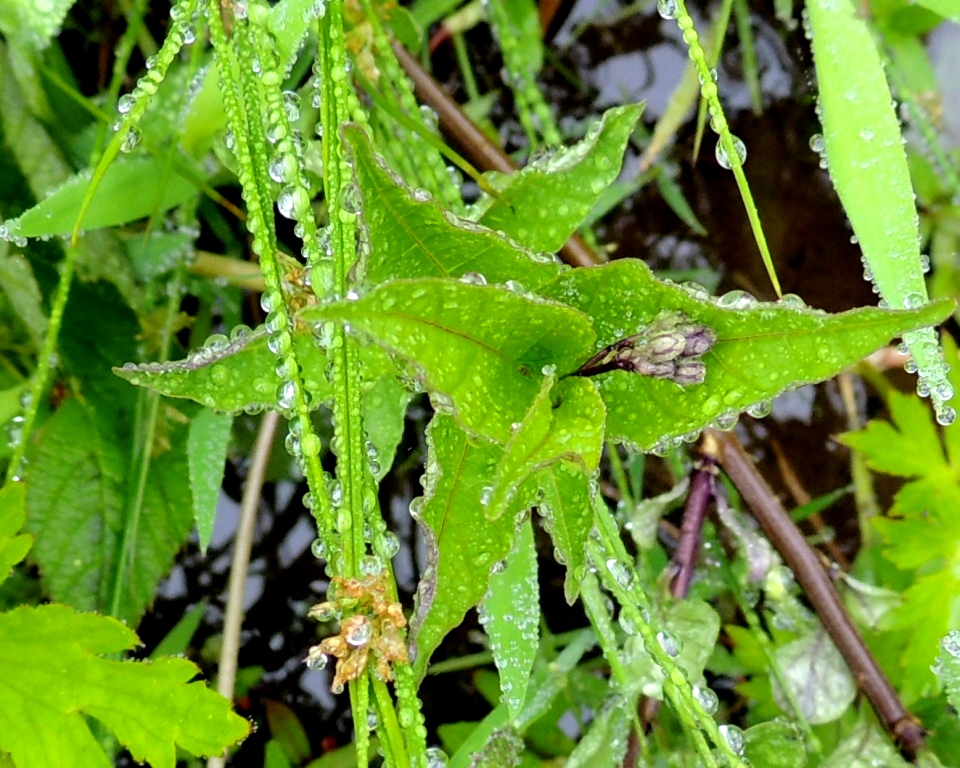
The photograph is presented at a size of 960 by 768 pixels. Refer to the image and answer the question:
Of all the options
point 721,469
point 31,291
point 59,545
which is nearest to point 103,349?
point 31,291

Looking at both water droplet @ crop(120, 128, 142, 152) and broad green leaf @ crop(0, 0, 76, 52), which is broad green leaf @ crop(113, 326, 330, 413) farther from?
broad green leaf @ crop(0, 0, 76, 52)

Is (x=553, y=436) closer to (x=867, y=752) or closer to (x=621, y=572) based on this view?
(x=621, y=572)

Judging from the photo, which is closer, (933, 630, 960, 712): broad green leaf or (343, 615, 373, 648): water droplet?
(343, 615, 373, 648): water droplet

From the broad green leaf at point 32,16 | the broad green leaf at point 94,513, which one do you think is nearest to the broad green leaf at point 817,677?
the broad green leaf at point 94,513

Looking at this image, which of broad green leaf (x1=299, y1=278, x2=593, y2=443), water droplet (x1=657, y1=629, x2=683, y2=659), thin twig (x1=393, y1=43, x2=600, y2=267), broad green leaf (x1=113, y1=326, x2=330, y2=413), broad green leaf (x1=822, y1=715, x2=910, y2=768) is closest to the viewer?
broad green leaf (x1=299, y1=278, x2=593, y2=443)

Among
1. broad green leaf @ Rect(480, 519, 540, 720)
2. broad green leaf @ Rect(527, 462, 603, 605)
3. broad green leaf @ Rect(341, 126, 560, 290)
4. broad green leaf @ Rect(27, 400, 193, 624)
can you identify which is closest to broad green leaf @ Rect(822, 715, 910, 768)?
broad green leaf @ Rect(480, 519, 540, 720)

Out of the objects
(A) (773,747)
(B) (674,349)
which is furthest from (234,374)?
(A) (773,747)

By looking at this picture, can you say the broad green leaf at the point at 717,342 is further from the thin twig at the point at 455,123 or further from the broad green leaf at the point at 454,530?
the thin twig at the point at 455,123
